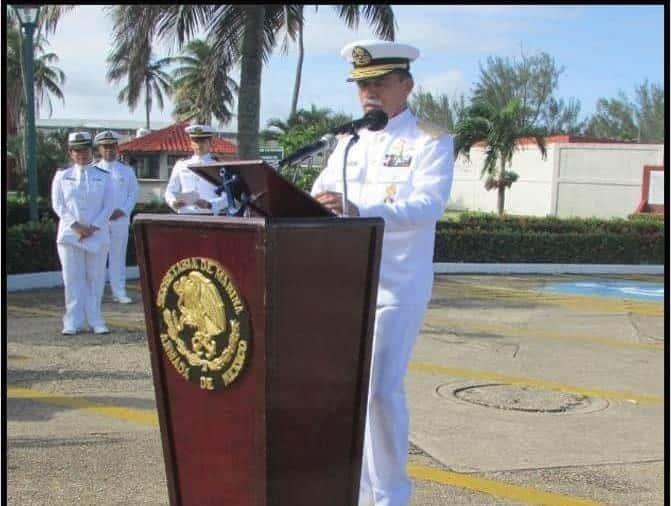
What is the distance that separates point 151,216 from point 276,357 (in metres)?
0.59

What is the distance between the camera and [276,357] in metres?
2.68

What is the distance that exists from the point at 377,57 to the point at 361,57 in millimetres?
60

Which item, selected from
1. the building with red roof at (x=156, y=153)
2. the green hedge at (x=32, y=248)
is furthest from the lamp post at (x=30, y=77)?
the building with red roof at (x=156, y=153)

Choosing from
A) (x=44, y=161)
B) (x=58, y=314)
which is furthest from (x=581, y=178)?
(x=58, y=314)

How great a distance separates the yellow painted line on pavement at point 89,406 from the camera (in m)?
5.51

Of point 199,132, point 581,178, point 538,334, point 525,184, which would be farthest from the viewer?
point 525,184

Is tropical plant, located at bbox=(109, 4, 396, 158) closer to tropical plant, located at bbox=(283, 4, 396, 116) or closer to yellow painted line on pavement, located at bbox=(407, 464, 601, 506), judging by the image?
tropical plant, located at bbox=(283, 4, 396, 116)

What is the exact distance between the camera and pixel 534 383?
268 inches

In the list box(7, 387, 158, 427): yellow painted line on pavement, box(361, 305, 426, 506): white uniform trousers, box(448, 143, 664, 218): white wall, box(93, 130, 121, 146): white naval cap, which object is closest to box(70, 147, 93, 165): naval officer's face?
box(93, 130, 121, 146): white naval cap

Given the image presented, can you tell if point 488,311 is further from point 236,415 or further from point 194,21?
point 236,415

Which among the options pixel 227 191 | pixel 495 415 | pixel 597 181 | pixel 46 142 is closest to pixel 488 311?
pixel 495 415

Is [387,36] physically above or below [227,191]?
above

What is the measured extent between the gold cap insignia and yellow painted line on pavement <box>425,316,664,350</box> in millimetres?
5844

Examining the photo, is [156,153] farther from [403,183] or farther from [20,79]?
[403,183]
